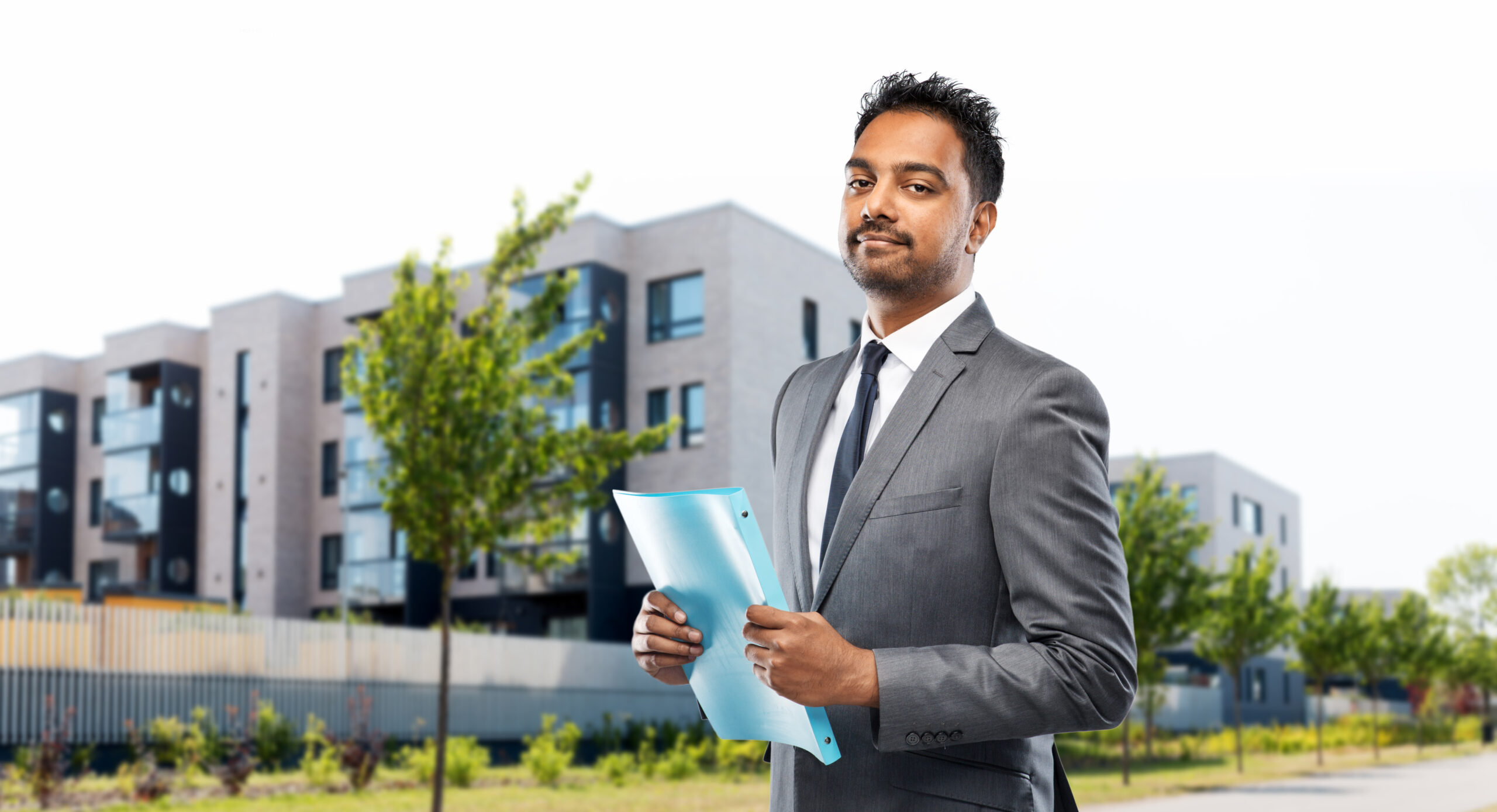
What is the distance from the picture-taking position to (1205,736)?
43.6 metres

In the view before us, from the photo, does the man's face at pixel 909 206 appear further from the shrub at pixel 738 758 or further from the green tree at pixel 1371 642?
the green tree at pixel 1371 642

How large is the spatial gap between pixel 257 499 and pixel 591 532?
13.1 meters

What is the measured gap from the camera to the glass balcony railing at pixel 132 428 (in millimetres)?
44375

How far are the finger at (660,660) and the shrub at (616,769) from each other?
18628mm

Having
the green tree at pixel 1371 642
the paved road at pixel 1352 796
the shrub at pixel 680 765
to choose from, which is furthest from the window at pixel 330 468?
the green tree at pixel 1371 642

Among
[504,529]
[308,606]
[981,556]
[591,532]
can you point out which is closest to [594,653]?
[591,532]

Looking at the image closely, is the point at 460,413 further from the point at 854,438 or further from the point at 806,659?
the point at 806,659

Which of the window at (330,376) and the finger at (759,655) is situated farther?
the window at (330,376)

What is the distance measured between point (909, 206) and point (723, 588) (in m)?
0.67

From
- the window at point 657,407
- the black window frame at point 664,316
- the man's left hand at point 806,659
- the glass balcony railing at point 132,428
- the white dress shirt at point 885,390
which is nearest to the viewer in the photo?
the man's left hand at point 806,659

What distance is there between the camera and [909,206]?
2088 mm

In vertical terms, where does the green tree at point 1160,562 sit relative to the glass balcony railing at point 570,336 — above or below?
below

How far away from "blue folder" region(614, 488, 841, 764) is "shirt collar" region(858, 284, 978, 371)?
1.54 feet

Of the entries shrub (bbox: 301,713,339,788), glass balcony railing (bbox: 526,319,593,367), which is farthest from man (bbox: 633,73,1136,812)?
glass balcony railing (bbox: 526,319,593,367)
